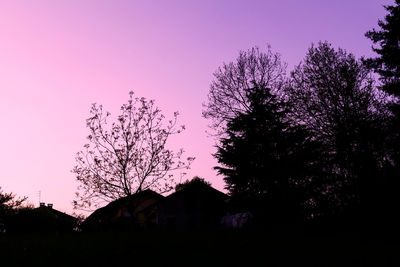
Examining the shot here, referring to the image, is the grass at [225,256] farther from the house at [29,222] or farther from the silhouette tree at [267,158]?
the house at [29,222]

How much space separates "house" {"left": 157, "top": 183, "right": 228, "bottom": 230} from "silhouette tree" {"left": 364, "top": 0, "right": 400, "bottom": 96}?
28.4 metres

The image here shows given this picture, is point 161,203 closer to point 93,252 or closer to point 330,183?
point 330,183

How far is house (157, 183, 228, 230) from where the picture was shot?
44.5 m

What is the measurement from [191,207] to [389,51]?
32232mm

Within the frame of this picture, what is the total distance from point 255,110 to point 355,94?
7.23m

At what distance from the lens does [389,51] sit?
64.3 feet

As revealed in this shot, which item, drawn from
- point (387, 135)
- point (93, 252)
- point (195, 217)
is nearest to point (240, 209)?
point (387, 135)

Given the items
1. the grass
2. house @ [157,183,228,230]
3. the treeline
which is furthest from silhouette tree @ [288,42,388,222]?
house @ [157,183,228,230]

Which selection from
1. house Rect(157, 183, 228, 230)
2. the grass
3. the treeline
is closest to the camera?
the grass

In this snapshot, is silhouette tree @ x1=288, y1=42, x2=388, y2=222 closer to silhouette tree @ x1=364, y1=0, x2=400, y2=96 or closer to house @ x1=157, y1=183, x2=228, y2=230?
silhouette tree @ x1=364, y1=0, x2=400, y2=96

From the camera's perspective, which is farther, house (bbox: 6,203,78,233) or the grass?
house (bbox: 6,203,78,233)

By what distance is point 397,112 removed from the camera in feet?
58.9

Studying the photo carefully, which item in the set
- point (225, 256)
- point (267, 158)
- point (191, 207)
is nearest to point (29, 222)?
point (267, 158)

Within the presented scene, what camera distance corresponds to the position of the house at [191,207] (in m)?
44.5
